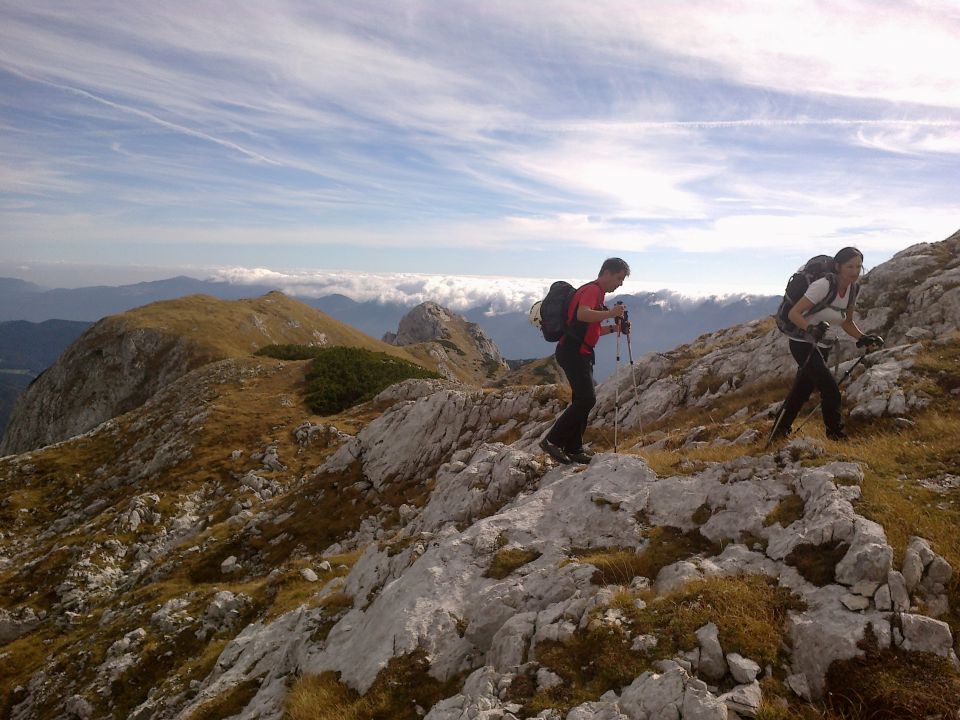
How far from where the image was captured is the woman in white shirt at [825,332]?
10.6 meters

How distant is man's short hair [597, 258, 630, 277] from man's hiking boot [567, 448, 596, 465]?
16.9 ft

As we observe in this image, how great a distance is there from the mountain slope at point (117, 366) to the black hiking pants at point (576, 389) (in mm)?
76499

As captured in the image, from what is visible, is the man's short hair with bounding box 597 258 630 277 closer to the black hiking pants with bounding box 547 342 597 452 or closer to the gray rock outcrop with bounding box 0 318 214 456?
the black hiking pants with bounding box 547 342 597 452

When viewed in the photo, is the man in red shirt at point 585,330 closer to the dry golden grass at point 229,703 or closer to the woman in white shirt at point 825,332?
the woman in white shirt at point 825,332

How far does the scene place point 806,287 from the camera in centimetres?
1103

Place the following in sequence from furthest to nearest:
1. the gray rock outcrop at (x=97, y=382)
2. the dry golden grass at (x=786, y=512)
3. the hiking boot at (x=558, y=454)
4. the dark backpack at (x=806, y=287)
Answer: the gray rock outcrop at (x=97, y=382) < the hiking boot at (x=558, y=454) < the dark backpack at (x=806, y=287) < the dry golden grass at (x=786, y=512)

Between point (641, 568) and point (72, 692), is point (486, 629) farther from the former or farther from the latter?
point (72, 692)

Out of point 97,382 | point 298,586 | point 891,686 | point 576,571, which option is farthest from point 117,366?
point 891,686

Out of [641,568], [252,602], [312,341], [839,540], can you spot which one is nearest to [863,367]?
[839,540]

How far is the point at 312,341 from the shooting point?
112500 millimetres

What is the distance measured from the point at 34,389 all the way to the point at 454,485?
330 ft

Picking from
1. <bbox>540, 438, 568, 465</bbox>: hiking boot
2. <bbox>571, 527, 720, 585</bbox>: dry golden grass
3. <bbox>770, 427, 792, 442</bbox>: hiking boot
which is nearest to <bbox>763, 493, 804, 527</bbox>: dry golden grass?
<bbox>571, 527, 720, 585</bbox>: dry golden grass

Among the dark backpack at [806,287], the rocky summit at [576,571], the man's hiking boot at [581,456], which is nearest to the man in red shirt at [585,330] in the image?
the man's hiking boot at [581,456]

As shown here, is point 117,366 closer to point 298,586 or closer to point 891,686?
point 298,586
